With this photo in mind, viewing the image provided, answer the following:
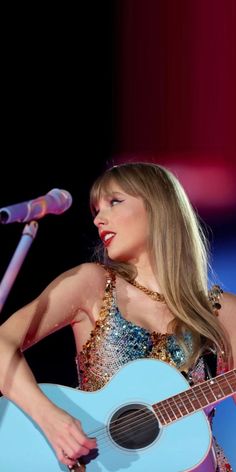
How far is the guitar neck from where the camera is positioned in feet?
6.34

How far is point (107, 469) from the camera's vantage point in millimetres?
1841

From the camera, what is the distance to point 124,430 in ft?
6.30

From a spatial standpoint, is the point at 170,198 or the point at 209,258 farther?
the point at 209,258

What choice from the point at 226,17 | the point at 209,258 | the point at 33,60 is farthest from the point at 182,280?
the point at 226,17

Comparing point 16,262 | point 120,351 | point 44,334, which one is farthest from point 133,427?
point 16,262

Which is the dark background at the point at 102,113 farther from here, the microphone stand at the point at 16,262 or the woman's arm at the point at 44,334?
the microphone stand at the point at 16,262

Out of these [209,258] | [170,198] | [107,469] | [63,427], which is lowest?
[107,469]

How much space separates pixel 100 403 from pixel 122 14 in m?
1.67

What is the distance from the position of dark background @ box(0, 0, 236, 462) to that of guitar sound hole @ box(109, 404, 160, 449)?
2.35 feet

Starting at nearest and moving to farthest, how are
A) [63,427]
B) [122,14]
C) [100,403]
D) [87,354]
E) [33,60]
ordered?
1. [63,427]
2. [100,403]
3. [87,354]
4. [33,60]
5. [122,14]

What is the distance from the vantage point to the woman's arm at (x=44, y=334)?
1.82 m

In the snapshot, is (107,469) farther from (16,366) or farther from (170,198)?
(170,198)

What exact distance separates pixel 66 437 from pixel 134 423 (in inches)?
8.3

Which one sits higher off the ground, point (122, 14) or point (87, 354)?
point (122, 14)
